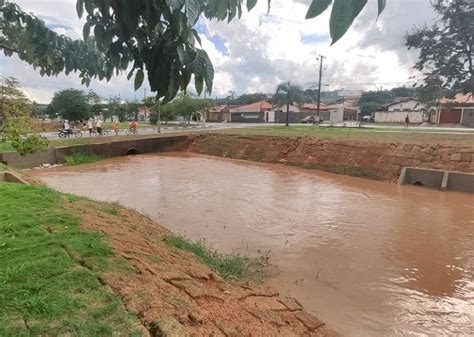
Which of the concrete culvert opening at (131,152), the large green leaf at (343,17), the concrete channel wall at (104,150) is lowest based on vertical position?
the concrete culvert opening at (131,152)

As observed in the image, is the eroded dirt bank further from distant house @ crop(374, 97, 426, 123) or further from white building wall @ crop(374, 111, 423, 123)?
distant house @ crop(374, 97, 426, 123)

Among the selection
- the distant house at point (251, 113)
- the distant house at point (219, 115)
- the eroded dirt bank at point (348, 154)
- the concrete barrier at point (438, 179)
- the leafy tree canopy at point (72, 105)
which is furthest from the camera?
the distant house at point (219, 115)

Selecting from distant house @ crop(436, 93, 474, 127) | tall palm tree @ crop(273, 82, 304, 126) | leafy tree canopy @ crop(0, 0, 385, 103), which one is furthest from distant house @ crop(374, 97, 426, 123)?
leafy tree canopy @ crop(0, 0, 385, 103)

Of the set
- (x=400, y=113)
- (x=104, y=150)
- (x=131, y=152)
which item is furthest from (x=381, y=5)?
(x=400, y=113)

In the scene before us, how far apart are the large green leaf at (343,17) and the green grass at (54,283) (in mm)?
2458

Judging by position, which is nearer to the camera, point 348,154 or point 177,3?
point 177,3

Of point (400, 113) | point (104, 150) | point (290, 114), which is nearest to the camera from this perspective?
point (104, 150)

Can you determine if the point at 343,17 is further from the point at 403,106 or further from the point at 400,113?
the point at 403,106

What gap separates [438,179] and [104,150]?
731 inches

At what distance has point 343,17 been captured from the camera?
0.92m

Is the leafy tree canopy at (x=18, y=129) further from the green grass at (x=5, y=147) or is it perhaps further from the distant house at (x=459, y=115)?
the distant house at (x=459, y=115)

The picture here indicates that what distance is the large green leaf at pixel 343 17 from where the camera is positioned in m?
0.91

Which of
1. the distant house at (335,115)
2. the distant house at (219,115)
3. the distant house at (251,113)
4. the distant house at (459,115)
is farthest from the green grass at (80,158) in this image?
the distant house at (219,115)

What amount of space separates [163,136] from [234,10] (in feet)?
88.1
